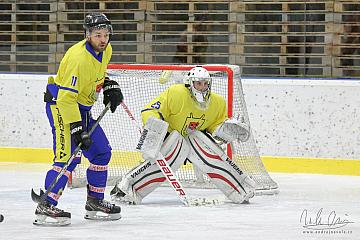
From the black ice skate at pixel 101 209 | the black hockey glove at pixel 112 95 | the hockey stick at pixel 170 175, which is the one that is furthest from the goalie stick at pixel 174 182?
the black hockey glove at pixel 112 95

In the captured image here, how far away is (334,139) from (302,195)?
1.53m

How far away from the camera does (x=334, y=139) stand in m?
8.64

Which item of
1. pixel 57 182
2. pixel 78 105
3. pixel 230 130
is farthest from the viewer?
pixel 230 130

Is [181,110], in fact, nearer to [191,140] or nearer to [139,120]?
[191,140]

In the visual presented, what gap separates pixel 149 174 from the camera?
22.0 ft

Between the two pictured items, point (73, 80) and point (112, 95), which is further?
point (112, 95)

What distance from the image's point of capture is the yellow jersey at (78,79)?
5500mm

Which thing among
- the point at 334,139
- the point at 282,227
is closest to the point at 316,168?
the point at 334,139

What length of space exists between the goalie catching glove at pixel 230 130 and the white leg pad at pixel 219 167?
0.23ft

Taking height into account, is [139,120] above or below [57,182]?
above

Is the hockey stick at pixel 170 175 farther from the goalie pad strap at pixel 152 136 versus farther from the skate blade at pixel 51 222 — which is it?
the skate blade at pixel 51 222

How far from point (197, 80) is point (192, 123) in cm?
31

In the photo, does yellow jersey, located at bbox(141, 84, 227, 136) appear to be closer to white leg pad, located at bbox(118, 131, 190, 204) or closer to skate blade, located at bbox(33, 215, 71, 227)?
white leg pad, located at bbox(118, 131, 190, 204)

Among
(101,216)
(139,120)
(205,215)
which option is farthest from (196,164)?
(139,120)
